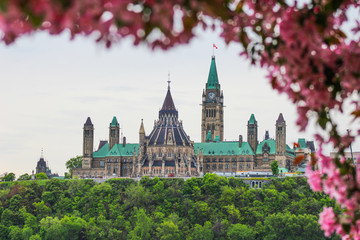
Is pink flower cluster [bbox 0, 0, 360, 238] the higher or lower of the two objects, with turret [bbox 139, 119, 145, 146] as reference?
lower

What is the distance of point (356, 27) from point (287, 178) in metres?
130

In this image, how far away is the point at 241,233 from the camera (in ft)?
385

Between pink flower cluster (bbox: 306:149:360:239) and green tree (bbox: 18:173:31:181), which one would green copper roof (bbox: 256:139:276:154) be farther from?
pink flower cluster (bbox: 306:149:360:239)

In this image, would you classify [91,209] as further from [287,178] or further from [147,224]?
[287,178]

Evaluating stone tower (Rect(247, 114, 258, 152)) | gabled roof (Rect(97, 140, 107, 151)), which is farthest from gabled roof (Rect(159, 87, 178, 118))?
gabled roof (Rect(97, 140, 107, 151))

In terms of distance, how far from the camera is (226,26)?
9938 millimetres

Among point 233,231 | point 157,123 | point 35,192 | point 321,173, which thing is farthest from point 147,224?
point 321,173

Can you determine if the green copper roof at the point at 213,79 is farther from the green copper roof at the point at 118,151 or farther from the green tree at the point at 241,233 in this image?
the green tree at the point at 241,233

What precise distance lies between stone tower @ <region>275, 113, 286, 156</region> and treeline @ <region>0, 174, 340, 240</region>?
12.6 meters

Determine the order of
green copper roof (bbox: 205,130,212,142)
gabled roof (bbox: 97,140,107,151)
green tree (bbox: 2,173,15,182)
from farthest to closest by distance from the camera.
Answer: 1. gabled roof (bbox: 97,140,107,151)
2. green copper roof (bbox: 205,130,212,142)
3. green tree (bbox: 2,173,15,182)

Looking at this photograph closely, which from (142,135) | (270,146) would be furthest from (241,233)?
(142,135)

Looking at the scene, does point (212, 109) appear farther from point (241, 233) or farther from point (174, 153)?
point (241, 233)

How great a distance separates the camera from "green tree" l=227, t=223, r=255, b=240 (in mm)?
117125

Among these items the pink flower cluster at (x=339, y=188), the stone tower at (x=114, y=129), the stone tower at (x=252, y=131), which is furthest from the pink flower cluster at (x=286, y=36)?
the stone tower at (x=114, y=129)
